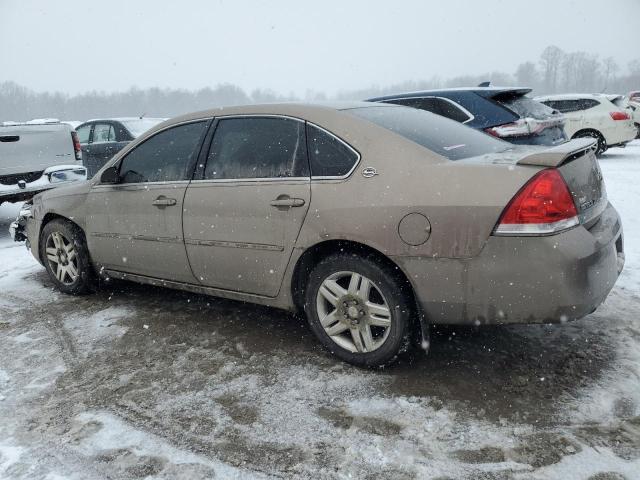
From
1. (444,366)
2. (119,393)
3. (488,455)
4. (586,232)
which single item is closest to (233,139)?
(119,393)

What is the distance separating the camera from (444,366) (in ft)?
10.3

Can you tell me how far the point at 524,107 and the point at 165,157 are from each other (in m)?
4.80

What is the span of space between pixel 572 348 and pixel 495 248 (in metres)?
1.16

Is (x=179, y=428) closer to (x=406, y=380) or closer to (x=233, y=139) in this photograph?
(x=406, y=380)

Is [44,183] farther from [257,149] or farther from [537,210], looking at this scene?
[537,210]

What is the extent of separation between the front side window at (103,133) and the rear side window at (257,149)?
9.54 m

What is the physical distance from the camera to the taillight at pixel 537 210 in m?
2.54

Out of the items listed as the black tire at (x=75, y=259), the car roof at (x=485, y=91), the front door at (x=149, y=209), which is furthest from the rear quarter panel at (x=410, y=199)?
the car roof at (x=485, y=91)

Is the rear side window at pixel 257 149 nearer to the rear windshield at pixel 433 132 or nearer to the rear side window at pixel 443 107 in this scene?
the rear windshield at pixel 433 132

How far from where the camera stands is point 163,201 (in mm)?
3844

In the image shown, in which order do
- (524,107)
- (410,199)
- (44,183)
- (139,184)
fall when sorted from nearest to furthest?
(410,199), (139,184), (524,107), (44,183)

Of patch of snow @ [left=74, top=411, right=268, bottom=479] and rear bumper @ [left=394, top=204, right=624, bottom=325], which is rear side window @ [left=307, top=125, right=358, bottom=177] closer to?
rear bumper @ [left=394, top=204, right=624, bottom=325]

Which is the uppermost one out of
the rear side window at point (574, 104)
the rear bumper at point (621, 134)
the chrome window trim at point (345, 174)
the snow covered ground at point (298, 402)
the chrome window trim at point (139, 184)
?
the chrome window trim at point (345, 174)

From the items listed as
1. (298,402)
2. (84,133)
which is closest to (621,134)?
(298,402)
